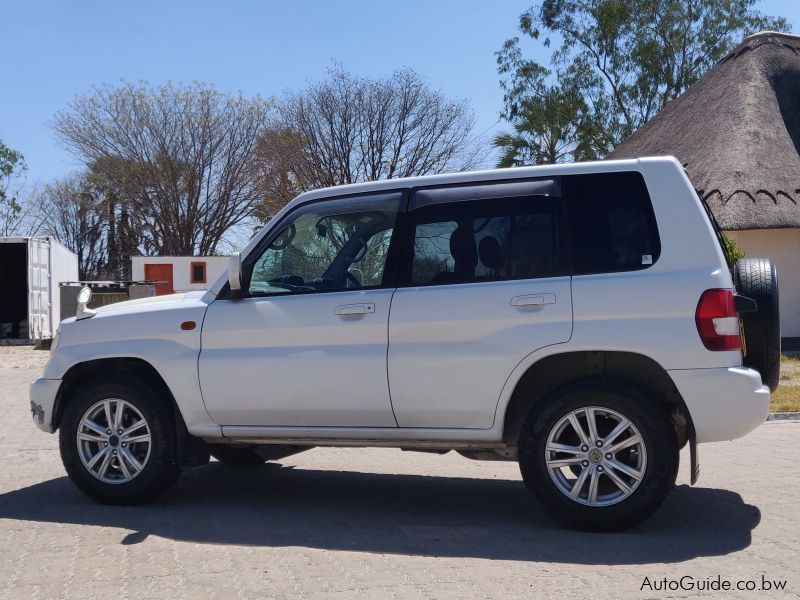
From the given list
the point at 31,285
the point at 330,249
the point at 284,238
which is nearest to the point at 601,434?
the point at 330,249

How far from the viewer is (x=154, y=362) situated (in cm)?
651

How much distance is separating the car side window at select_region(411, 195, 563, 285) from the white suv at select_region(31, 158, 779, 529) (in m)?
0.01

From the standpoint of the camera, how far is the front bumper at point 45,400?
6.79 meters

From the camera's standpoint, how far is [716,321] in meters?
5.42

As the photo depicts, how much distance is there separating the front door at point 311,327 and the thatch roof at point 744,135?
1564 cm

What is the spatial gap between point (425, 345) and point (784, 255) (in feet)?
56.8

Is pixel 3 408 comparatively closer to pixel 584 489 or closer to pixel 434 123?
pixel 584 489

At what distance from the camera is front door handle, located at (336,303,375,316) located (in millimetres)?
6039

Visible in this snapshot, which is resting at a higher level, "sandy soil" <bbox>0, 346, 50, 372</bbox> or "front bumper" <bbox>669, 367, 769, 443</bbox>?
"front bumper" <bbox>669, 367, 769, 443</bbox>

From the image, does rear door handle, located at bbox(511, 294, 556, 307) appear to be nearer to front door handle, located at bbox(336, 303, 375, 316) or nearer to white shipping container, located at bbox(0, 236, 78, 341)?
front door handle, located at bbox(336, 303, 375, 316)

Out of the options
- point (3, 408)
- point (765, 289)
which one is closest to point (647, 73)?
point (3, 408)

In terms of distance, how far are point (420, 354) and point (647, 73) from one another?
125ft

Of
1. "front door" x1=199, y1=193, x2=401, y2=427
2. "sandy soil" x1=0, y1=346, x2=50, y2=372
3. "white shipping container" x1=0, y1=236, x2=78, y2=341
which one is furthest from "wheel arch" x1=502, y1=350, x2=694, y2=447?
"white shipping container" x1=0, y1=236, x2=78, y2=341

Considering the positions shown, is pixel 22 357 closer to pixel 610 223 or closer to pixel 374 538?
pixel 374 538
